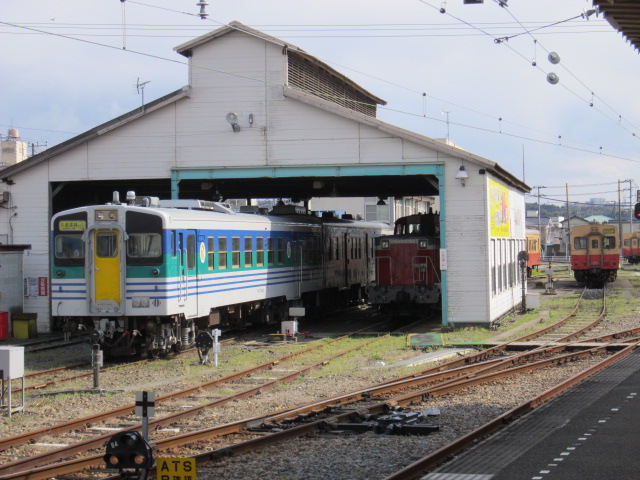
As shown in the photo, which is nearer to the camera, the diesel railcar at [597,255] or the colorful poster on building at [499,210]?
the colorful poster on building at [499,210]

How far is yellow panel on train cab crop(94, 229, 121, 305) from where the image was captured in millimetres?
17672

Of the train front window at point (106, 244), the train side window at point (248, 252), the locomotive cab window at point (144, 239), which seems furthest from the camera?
the train side window at point (248, 252)

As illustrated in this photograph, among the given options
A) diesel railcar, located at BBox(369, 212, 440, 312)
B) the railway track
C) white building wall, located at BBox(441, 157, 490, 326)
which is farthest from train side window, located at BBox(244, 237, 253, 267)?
the railway track

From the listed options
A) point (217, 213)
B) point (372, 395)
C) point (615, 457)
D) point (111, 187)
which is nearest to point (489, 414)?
point (372, 395)

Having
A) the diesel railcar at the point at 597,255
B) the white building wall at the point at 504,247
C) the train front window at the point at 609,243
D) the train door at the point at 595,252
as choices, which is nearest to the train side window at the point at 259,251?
the white building wall at the point at 504,247

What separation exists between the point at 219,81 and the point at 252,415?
44.5ft

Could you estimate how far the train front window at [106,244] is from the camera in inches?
699

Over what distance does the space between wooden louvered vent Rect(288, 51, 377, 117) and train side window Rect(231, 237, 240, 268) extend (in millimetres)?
5531

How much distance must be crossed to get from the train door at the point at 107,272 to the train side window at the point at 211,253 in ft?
7.58

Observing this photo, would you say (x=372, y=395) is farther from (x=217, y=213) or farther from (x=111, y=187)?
(x=111, y=187)

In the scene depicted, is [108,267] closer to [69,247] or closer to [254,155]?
[69,247]

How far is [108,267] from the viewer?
58.1 feet

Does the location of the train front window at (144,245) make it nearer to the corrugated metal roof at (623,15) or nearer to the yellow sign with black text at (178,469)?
the corrugated metal roof at (623,15)

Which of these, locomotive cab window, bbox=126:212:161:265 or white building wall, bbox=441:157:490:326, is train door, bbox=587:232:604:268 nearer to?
white building wall, bbox=441:157:490:326
